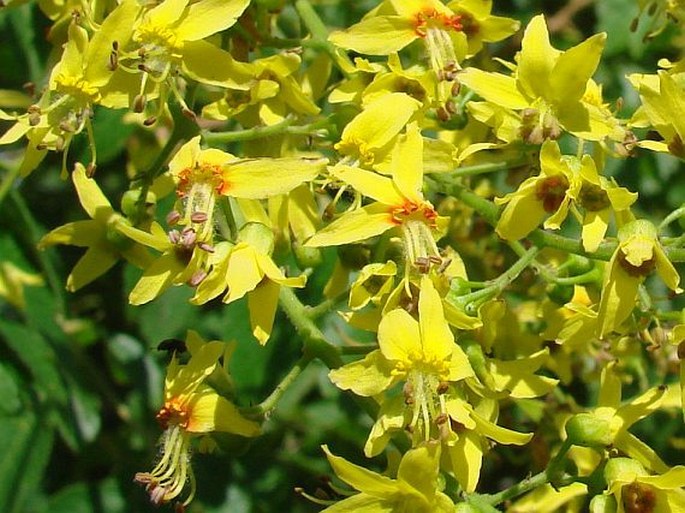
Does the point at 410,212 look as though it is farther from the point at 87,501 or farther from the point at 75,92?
the point at 87,501

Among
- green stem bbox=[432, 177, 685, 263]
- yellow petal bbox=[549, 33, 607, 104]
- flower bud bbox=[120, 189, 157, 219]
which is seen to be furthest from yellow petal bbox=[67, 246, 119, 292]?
yellow petal bbox=[549, 33, 607, 104]

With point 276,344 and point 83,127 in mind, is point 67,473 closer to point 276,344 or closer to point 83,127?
point 276,344

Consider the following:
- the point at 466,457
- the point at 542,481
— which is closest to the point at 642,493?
the point at 542,481

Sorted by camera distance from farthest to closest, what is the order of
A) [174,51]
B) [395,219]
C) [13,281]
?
[13,281], [174,51], [395,219]

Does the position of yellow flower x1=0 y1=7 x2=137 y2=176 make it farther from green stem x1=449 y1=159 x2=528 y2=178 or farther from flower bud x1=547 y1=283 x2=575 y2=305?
flower bud x1=547 y1=283 x2=575 y2=305

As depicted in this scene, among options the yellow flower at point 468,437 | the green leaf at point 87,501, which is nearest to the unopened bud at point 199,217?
the yellow flower at point 468,437

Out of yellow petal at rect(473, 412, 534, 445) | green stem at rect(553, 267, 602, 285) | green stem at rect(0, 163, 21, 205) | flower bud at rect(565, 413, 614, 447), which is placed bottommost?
flower bud at rect(565, 413, 614, 447)

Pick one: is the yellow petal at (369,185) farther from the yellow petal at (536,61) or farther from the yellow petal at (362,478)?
the yellow petal at (362,478)
